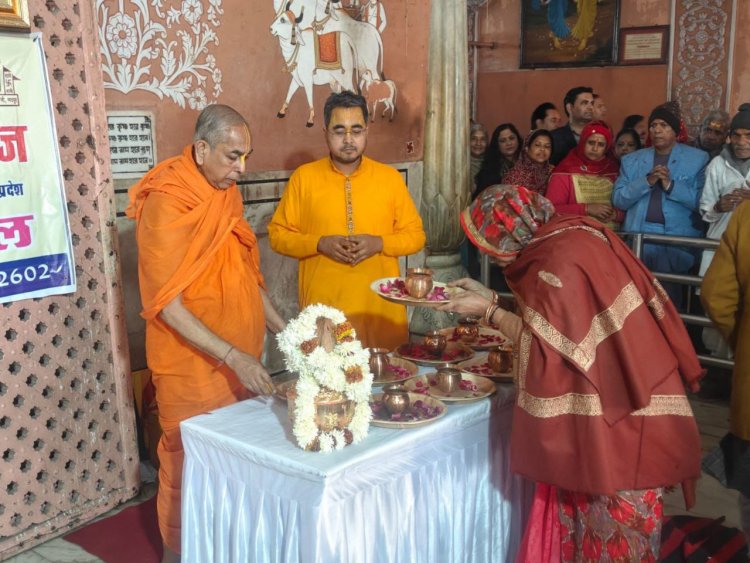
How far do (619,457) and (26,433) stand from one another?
2.45m

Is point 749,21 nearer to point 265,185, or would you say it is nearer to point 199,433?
point 265,185

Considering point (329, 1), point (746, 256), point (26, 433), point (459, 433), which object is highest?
point (329, 1)

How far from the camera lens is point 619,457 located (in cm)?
239

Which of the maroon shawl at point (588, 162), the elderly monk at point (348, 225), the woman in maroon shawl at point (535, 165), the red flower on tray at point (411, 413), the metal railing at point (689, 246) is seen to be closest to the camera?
the red flower on tray at point (411, 413)

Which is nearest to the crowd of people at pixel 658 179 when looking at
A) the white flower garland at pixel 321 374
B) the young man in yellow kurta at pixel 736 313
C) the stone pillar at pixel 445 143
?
the stone pillar at pixel 445 143

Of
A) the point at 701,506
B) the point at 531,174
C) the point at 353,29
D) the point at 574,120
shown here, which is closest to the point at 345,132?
the point at 353,29

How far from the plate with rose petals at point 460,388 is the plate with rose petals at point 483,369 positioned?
83 mm

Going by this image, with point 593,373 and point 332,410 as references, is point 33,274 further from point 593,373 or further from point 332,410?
point 593,373

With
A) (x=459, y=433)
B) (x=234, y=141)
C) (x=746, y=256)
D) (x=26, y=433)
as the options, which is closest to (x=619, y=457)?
(x=459, y=433)

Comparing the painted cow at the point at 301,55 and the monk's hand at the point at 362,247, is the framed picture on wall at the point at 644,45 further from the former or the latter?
the monk's hand at the point at 362,247

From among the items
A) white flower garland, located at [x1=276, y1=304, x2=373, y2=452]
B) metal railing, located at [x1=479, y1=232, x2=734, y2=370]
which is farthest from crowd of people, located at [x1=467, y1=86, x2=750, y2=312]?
white flower garland, located at [x1=276, y1=304, x2=373, y2=452]

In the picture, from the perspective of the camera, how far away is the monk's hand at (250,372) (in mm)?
2586

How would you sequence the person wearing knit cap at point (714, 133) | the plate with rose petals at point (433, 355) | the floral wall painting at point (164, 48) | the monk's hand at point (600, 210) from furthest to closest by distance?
1. the person wearing knit cap at point (714, 133)
2. the monk's hand at point (600, 210)
3. the floral wall painting at point (164, 48)
4. the plate with rose petals at point (433, 355)

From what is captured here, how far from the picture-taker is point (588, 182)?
5.67 meters
